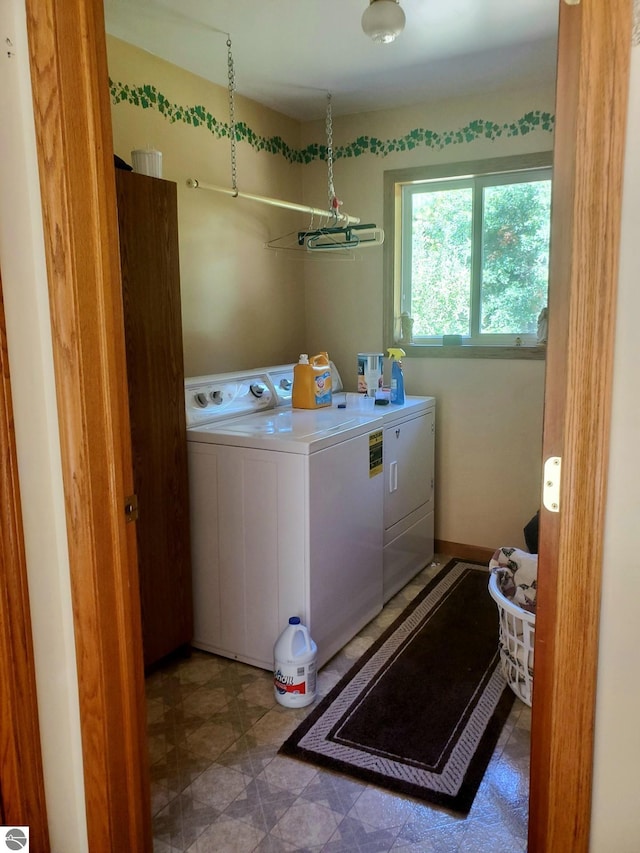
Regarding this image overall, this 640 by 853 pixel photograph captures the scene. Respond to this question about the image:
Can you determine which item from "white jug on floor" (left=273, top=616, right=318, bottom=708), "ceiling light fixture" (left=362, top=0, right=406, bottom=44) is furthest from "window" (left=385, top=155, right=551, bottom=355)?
"white jug on floor" (left=273, top=616, right=318, bottom=708)

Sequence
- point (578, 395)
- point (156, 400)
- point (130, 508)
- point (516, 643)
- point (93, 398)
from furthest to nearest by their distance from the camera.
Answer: point (156, 400) → point (516, 643) → point (130, 508) → point (93, 398) → point (578, 395)

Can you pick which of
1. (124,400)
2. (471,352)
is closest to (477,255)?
(471,352)

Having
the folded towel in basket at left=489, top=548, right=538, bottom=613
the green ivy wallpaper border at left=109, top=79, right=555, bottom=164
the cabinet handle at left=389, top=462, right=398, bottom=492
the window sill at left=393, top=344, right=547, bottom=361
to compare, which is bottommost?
the folded towel in basket at left=489, top=548, right=538, bottom=613

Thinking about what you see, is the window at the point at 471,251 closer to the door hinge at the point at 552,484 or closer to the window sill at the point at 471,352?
the window sill at the point at 471,352

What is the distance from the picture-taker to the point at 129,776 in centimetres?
135

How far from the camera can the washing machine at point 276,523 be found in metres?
2.21

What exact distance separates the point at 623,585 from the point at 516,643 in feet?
4.31

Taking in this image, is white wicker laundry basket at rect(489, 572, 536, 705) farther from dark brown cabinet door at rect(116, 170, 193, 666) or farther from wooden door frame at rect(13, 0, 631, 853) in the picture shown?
dark brown cabinet door at rect(116, 170, 193, 666)

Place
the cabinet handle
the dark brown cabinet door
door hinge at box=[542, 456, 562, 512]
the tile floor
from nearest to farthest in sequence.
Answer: door hinge at box=[542, 456, 562, 512]
the tile floor
the dark brown cabinet door
the cabinet handle

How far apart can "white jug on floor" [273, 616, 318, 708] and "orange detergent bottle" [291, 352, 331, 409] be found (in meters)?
1.06

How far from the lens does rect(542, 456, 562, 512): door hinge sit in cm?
96

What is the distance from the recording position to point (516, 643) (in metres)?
2.09

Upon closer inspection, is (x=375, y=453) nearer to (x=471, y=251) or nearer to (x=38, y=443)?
(x=471, y=251)

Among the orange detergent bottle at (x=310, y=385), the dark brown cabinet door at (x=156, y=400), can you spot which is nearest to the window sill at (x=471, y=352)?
the orange detergent bottle at (x=310, y=385)
